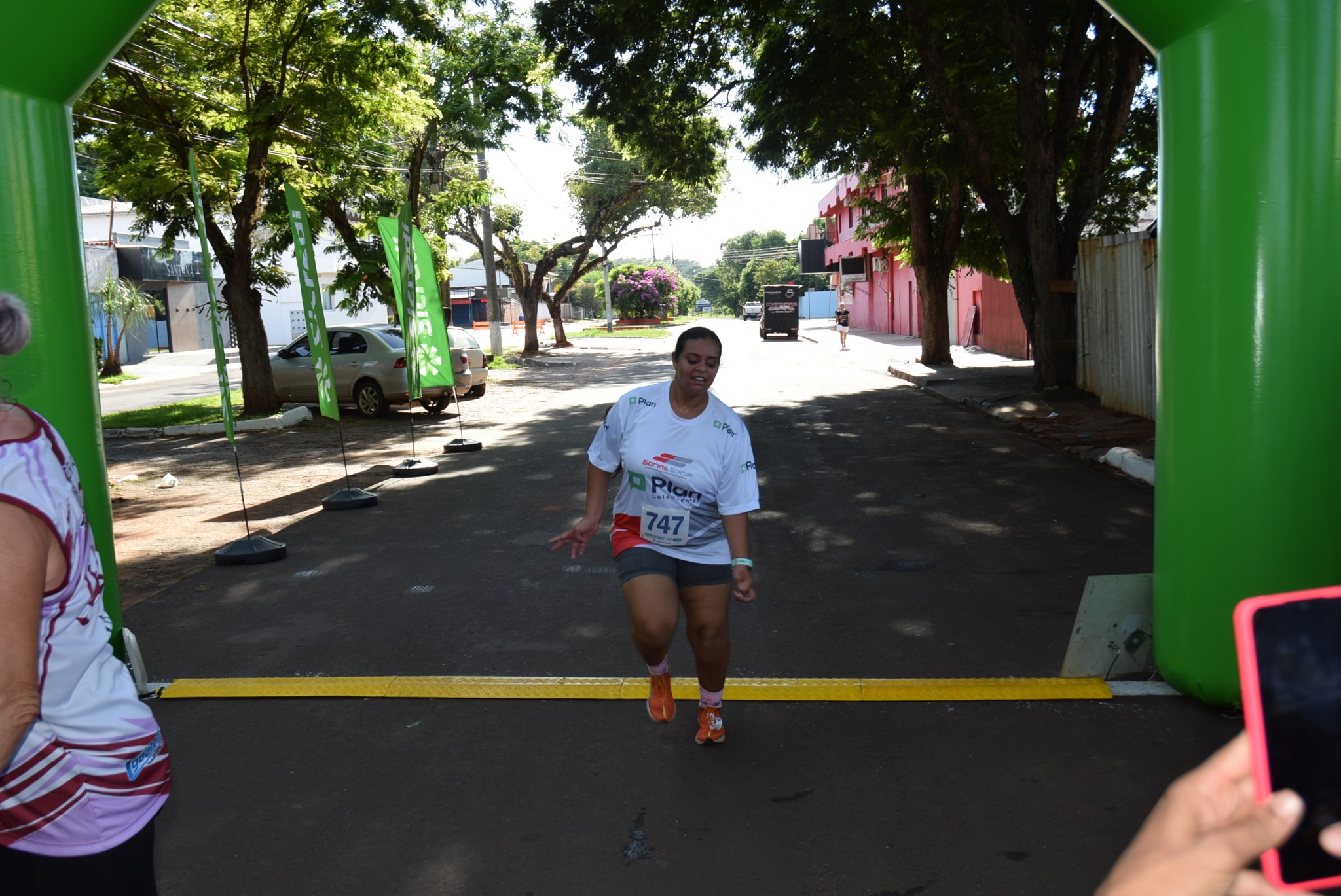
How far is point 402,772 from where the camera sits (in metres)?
4.35

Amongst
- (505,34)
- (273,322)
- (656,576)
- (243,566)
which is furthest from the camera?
(273,322)

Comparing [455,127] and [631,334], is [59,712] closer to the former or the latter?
[455,127]

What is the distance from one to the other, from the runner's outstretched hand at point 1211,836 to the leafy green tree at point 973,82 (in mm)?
13912

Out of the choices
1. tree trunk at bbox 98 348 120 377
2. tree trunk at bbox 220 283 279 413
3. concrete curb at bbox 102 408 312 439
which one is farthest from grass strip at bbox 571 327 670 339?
concrete curb at bbox 102 408 312 439

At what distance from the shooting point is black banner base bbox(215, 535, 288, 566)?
8.22 meters

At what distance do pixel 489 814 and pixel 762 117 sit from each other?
52.8 ft

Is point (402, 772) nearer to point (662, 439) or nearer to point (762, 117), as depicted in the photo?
point (662, 439)

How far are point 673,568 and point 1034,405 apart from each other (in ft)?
42.4

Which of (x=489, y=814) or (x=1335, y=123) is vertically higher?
(x=1335, y=123)

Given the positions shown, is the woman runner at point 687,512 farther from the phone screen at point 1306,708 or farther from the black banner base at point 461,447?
the black banner base at point 461,447

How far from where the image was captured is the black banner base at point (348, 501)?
10406mm

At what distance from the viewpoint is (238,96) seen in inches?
667

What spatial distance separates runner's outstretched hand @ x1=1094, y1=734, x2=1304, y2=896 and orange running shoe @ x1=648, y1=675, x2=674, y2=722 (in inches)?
138

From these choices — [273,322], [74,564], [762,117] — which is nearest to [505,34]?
[762,117]
